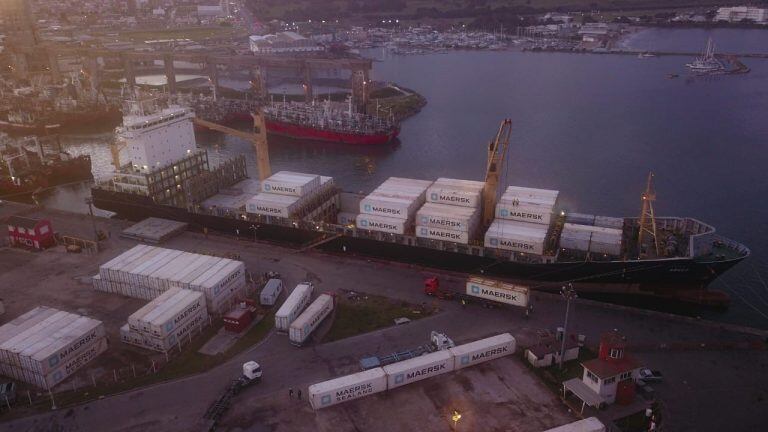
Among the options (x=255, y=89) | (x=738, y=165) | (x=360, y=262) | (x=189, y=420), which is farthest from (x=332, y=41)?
(x=189, y=420)

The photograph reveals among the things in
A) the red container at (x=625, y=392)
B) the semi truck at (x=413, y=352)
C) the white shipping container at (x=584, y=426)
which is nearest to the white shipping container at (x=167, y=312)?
the semi truck at (x=413, y=352)

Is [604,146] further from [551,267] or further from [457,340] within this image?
[457,340]

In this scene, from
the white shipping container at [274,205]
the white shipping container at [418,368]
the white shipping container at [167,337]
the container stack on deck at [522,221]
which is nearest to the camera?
the white shipping container at [418,368]

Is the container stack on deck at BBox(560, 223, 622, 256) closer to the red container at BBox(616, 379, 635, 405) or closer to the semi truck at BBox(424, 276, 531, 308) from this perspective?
the semi truck at BBox(424, 276, 531, 308)

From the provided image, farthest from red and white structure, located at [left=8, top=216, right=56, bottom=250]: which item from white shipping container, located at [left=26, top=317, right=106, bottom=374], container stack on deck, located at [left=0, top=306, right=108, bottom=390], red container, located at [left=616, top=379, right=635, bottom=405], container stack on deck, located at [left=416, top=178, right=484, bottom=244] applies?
red container, located at [left=616, top=379, right=635, bottom=405]

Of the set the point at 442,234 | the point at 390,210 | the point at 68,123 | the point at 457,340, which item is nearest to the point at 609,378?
the point at 457,340

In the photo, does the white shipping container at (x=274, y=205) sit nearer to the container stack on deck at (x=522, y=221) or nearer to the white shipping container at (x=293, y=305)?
the white shipping container at (x=293, y=305)
